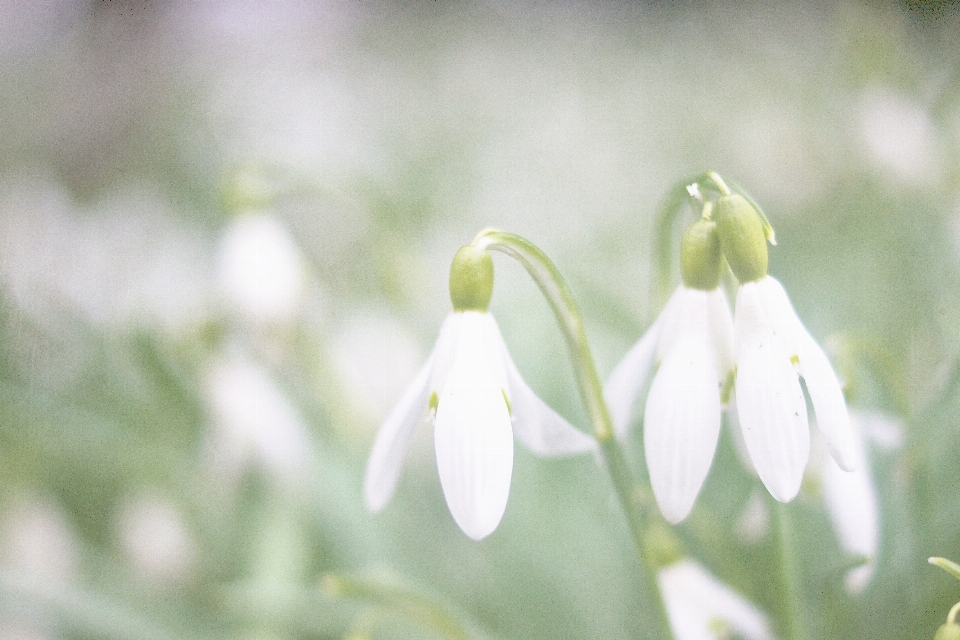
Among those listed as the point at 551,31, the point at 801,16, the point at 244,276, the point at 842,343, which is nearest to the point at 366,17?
the point at 551,31

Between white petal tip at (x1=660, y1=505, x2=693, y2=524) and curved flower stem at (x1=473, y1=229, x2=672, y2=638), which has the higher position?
curved flower stem at (x1=473, y1=229, x2=672, y2=638)

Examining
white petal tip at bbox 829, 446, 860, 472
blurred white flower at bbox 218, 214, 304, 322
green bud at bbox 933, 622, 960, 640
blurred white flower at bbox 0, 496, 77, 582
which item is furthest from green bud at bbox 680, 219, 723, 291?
blurred white flower at bbox 0, 496, 77, 582

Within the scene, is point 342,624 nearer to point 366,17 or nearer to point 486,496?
point 486,496

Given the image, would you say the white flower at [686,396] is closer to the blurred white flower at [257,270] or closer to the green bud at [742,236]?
the green bud at [742,236]

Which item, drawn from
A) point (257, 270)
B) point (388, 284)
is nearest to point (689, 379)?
point (257, 270)

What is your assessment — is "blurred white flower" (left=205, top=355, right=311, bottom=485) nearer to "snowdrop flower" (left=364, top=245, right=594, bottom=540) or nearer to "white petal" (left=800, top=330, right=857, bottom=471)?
"snowdrop flower" (left=364, top=245, right=594, bottom=540)

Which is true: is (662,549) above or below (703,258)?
below

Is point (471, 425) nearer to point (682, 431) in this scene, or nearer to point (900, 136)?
point (682, 431)
